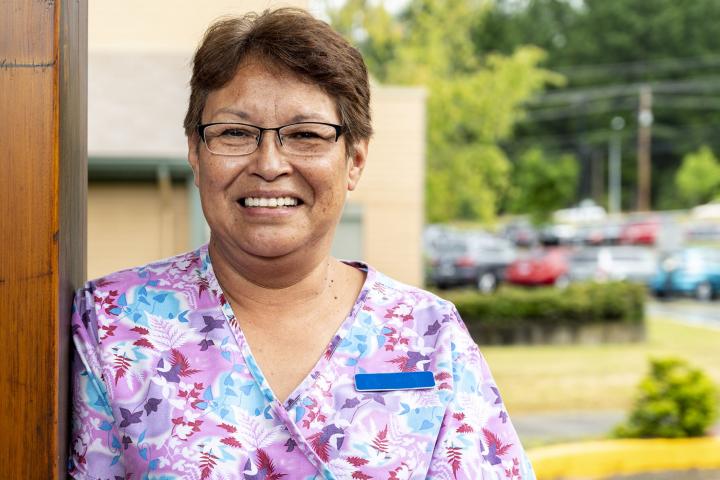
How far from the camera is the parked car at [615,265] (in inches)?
1009

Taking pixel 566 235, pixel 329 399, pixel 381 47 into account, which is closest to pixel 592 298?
pixel 381 47

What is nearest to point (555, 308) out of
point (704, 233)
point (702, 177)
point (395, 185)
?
point (395, 185)

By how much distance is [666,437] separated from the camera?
6.75 metres

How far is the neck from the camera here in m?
1.88

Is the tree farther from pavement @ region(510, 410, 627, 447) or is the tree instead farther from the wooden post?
the wooden post

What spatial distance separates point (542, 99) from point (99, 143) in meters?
56.0

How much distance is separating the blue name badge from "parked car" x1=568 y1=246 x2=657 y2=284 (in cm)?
2388

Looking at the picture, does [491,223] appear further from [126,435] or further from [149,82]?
[126,435]

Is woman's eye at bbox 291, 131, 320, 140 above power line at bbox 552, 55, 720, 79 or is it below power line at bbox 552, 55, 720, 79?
below

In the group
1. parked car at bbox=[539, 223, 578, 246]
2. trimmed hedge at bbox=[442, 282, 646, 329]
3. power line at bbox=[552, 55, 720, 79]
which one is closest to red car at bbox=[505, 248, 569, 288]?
trimmed hedge at bbox=[442, 282, 646, 329]

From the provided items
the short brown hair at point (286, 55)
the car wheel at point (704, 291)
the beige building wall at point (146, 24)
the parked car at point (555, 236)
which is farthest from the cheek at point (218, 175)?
the parked car at point (555, 236)

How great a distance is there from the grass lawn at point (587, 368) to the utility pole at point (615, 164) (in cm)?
3457

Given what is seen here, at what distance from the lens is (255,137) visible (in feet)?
5.83

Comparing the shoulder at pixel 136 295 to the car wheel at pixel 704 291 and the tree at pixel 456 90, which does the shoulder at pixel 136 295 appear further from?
the car wheel at pixel 704 291
